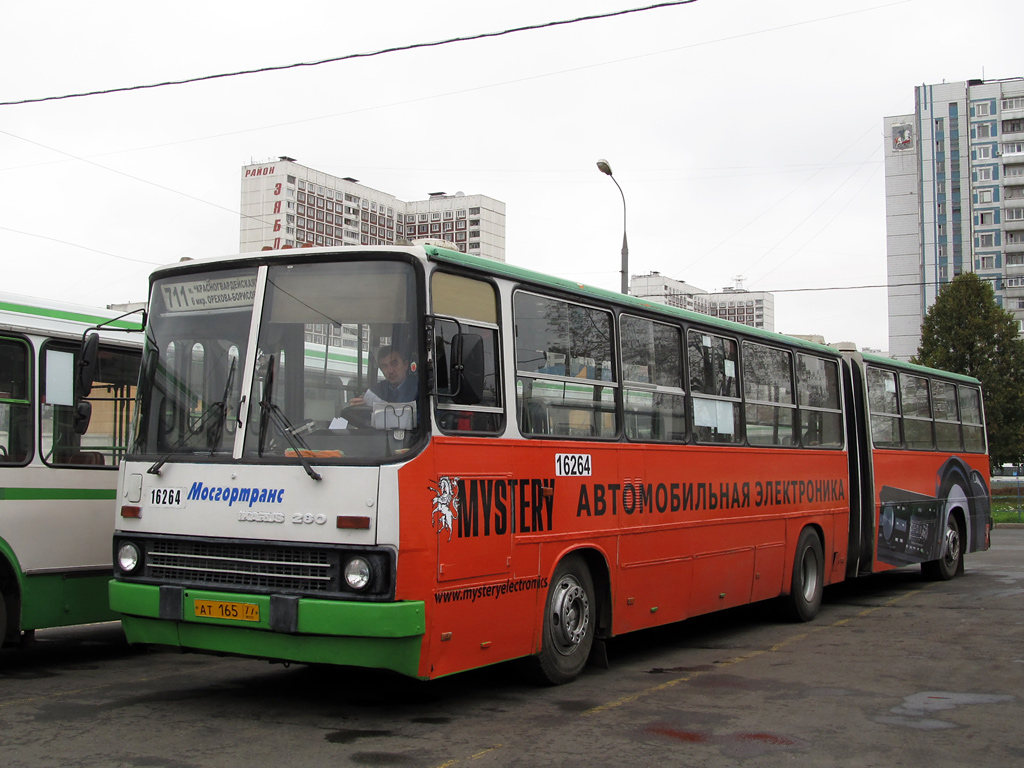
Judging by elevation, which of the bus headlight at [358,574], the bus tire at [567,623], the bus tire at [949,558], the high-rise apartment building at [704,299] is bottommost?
the bus tire at [949,558]

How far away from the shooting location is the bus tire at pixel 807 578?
12.3 meters

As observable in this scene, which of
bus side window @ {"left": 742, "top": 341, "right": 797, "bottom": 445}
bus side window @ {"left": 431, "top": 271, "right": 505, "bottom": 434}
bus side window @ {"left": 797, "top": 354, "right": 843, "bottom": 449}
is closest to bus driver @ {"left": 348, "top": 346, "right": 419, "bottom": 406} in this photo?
bus side window @ {"left": 431, "top": 271, "right": 505, "bottom": 434}

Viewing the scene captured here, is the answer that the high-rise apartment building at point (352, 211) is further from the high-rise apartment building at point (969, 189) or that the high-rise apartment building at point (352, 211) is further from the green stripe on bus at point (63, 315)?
the high-rise apartment building at point (969, 189)

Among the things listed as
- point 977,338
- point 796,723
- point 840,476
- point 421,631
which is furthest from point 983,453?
point 977,338

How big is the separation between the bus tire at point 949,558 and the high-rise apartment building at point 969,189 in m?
84.8

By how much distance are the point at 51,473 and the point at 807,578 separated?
8437mm

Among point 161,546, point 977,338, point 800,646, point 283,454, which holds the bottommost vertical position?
point 800,646

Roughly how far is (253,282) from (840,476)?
886 cm

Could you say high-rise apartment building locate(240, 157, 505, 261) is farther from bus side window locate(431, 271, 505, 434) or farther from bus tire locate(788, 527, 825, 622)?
bus side window locate(431, 271, 505, 434)

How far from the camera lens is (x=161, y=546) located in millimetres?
7168

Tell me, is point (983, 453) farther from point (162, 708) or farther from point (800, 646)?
point (162, 708)

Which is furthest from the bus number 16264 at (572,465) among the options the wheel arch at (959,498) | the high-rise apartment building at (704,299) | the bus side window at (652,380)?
the high-rise apartment building at (704,299)

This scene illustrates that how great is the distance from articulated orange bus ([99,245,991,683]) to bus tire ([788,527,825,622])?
298 centimetres

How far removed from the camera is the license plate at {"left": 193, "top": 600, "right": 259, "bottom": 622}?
261 inches
